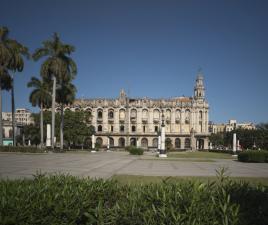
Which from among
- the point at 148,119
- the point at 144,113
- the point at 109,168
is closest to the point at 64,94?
the point at 109,168

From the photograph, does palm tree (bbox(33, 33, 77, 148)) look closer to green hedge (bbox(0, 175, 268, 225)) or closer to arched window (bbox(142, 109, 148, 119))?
green hedge (bbox(0, 175, 268, 225))

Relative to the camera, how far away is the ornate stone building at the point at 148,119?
383 feet

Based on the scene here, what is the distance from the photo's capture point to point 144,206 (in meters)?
4.88

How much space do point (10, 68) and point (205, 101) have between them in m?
83.3

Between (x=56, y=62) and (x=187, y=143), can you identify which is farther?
(x=187, y=143)

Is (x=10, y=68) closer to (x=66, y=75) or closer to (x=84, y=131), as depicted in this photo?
(x=66, y=75)

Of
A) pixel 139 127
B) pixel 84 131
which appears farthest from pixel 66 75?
pixel 139 127

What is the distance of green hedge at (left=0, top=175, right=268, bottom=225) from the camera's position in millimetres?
4512

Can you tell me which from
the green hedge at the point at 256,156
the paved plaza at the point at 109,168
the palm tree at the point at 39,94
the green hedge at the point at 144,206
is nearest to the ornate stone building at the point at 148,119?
the palm tree at the point at 39,94

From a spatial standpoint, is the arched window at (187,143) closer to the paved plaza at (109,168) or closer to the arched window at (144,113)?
the arched window at (144,113)

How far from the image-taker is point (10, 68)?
45031 mm

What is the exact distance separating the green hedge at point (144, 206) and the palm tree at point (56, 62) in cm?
4490

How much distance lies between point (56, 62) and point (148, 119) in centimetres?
7209

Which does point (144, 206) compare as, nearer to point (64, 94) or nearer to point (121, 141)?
point (64, 94)
